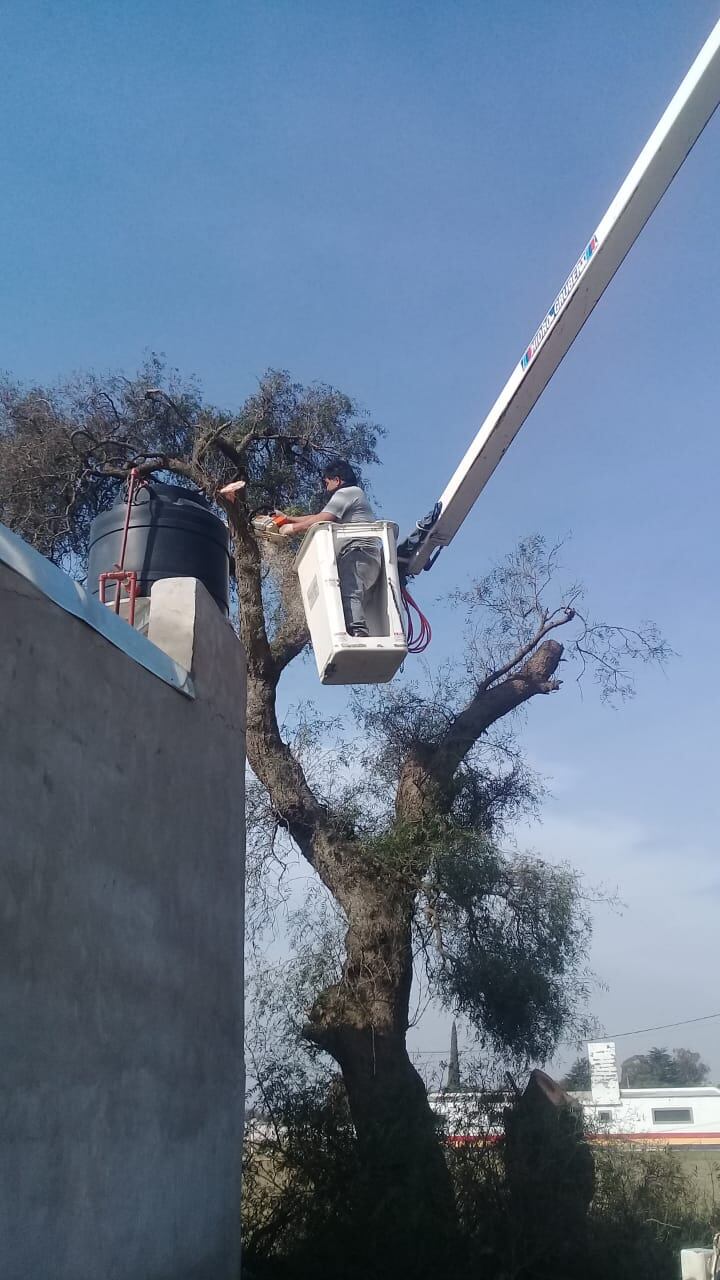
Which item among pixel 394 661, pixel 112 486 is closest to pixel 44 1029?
pixel 394 661

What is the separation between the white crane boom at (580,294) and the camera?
715cm

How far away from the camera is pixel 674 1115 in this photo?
2862 cm

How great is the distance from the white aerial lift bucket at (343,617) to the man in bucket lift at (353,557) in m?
0.05

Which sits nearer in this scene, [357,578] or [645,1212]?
[357,578]

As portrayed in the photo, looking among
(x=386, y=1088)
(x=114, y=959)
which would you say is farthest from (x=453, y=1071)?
(x=114, y=959)

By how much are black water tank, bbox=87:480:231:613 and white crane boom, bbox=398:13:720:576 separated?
1.85m

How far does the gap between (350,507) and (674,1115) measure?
1042 inches

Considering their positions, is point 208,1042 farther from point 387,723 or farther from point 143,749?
point 387,723

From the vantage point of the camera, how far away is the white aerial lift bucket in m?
6.83

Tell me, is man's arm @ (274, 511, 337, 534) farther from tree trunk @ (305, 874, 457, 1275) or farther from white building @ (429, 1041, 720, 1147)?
white building @ (429, 1041, 720, 1147)

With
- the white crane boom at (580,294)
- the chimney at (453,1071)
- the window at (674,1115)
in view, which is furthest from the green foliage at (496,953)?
the window at (674,1115)

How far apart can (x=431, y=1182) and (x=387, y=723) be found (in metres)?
4.95

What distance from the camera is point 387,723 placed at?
40.1 feet

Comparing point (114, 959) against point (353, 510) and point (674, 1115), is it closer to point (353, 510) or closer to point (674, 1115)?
point (353, 510)
